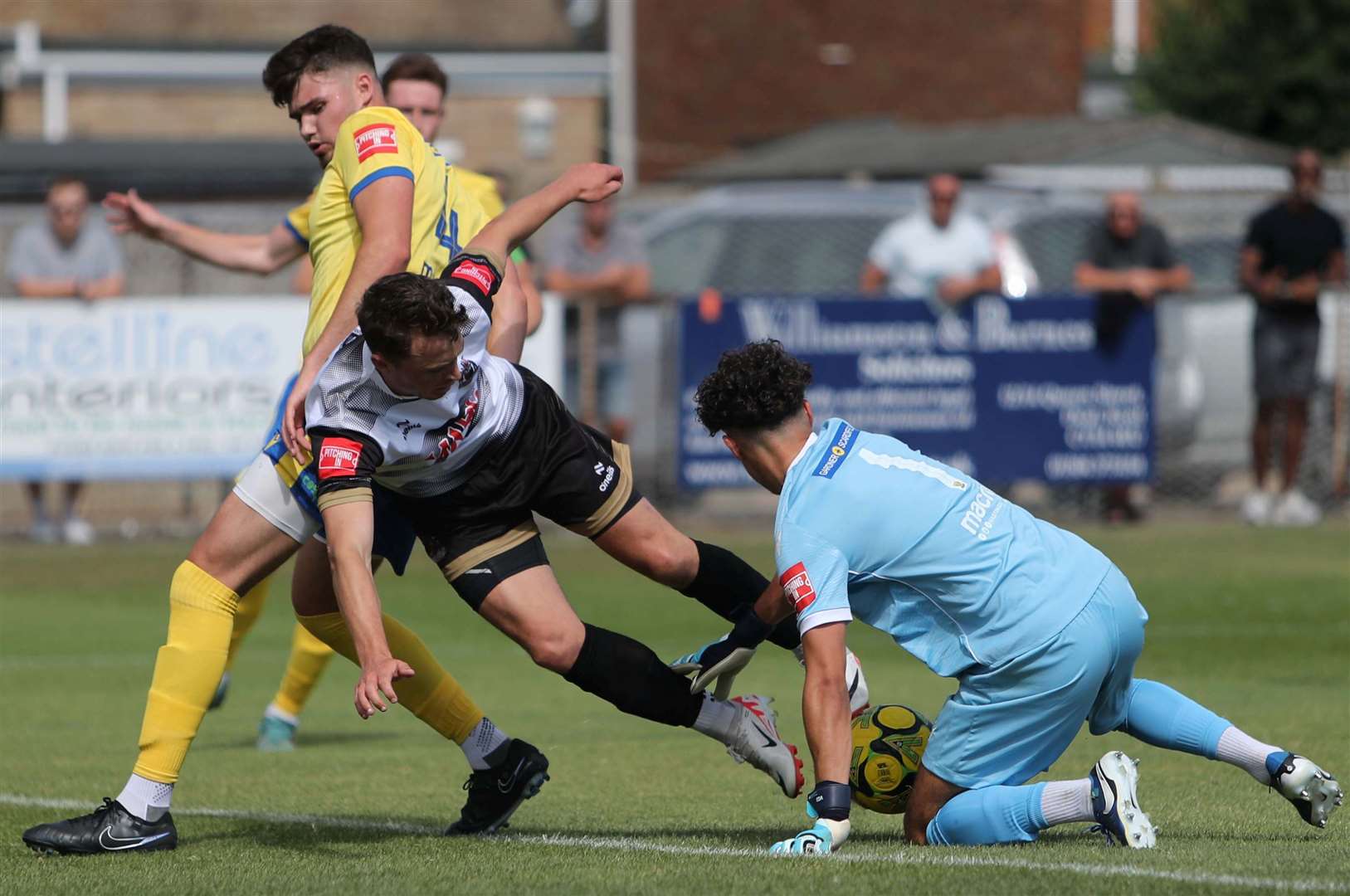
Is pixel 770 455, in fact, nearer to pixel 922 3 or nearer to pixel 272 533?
pixel 272 533

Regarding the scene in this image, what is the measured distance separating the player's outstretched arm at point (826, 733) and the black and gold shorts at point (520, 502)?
3.15 feet

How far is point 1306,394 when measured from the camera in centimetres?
1628

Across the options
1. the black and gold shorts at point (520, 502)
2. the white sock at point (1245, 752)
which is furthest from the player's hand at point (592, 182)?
the white sock at point (1245, 752)

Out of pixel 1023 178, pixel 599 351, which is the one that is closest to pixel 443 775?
pixel 599 351

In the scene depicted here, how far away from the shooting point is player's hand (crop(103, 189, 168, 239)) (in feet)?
24.9

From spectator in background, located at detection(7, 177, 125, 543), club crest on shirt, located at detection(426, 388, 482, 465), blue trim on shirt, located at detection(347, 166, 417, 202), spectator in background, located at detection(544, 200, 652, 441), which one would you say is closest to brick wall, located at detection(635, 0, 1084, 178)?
spectator in background, located at detection(544, 200, 652, 441)

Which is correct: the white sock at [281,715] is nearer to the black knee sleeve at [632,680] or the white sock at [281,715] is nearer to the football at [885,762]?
the black knee sleeve at [632,680]

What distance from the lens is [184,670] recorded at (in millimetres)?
6125

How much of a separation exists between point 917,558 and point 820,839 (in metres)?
0.74

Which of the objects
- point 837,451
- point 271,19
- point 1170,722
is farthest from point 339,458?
point 271,19

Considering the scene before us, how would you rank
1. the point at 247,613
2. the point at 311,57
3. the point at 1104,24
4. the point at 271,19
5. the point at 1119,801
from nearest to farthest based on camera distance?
the point at 1119,801
the point at 311,57
the point at 247,613
the point at 271,19
the point at 1104,24

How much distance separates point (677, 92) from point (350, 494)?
34716 mm

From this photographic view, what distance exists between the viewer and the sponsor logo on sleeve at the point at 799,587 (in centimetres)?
556

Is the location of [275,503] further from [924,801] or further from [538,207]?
[924,801]
